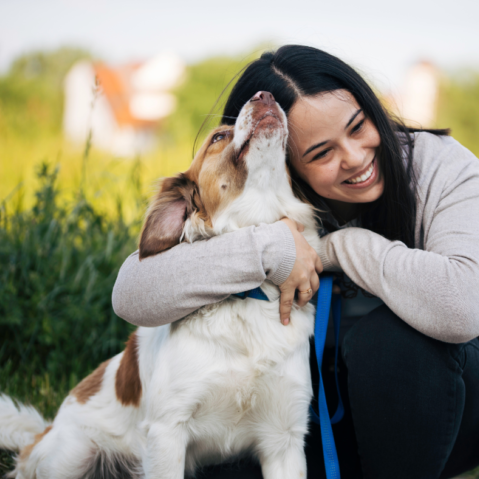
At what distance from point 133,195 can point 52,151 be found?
416cm

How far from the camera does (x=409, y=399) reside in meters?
1.56

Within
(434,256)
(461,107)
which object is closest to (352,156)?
(434,256)

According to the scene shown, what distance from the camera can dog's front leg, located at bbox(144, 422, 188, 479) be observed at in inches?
59.2

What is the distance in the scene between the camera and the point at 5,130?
6.49m

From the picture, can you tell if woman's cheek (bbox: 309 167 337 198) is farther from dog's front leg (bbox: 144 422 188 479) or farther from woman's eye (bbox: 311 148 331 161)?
dog's front leg (bbox: 144 422 188 479)

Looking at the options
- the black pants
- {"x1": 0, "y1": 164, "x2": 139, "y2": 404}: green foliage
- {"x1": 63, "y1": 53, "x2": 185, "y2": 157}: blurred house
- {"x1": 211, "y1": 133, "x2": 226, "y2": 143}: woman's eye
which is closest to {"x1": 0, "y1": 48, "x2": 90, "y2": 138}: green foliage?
{"x1": 63, "y1": 53, "x2": 185, "y2": 157}: blurred house

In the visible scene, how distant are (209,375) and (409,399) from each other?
0.66 metres

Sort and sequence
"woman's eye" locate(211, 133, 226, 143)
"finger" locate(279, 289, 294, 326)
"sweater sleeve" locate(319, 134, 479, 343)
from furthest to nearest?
"woman's eye" locate(211, 133, 226, 143)
"finger" locate(279, 289, 294, 326)
"sweater sleeve" locate(319, 134, 479, 343)

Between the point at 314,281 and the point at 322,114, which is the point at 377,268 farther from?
the point at 322,114

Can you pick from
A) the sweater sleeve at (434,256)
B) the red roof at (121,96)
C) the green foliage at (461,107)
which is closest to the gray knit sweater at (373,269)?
the sweater sleeve at (434,256)

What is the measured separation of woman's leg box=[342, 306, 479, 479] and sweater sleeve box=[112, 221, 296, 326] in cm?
41

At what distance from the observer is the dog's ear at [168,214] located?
1646 mm

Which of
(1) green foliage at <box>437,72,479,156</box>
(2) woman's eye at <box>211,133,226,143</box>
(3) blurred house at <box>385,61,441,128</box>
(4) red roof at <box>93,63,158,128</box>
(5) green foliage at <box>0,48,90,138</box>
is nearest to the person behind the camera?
(2) woman's eye at <box>211,133,226,143</box>

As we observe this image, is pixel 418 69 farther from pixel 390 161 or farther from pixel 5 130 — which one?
pixel 390 161
